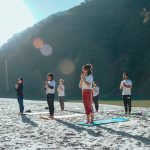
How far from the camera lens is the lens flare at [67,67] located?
8281cm

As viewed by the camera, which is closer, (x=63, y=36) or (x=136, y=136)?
(x=136, y=136)

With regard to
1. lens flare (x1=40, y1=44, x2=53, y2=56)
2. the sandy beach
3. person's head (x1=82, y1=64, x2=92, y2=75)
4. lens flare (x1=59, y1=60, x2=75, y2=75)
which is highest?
lens flare (x1=40, y1=44, x2=53, y2=56)

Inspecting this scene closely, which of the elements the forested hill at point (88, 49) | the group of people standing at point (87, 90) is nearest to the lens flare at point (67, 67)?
the forested hill at point (88, 49)

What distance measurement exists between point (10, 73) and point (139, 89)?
44159 millimetres

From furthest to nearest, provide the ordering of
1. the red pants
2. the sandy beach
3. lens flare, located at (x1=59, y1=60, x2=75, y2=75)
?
1. lens flare, located at (x1=59, y1=60, x2=75, y2=75)
2. the red pants
3. the sandy beach

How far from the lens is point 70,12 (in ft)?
332

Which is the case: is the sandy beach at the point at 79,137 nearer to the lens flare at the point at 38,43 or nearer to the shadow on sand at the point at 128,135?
the shadow on sand at the point at 128,135

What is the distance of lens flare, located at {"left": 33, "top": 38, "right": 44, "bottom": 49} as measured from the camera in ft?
312

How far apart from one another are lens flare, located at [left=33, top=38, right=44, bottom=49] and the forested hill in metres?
0.65

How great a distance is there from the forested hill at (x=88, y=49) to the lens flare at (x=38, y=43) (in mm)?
655

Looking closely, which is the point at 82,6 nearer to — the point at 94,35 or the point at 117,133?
the point at 94,35

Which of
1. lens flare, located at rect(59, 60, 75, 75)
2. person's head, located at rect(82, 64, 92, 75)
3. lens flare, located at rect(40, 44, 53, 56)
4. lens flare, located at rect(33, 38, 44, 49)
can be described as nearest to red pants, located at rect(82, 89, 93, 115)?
person's head, located at rect(82, 64, 92, 75)

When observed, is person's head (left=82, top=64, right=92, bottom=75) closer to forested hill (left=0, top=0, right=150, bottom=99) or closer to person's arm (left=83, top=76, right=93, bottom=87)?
person's arm (left=83, top=76, right=93, bottom=87)

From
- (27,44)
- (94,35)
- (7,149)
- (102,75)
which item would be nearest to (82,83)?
(7,149)
